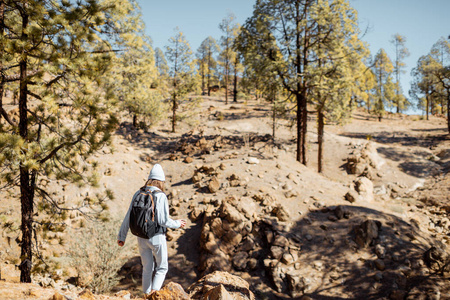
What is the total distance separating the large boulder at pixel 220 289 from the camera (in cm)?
308

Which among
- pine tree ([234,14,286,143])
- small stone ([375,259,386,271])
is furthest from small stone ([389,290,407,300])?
pine tree ([234,14,286,143])

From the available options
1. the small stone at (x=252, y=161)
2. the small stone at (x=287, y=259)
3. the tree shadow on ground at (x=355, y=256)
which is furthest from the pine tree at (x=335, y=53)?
the small stone at (x=287, y=259)

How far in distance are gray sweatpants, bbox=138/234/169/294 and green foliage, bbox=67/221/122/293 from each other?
2849mm

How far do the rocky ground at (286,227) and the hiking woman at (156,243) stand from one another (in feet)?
2.17

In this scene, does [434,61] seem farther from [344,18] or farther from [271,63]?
[271,63]

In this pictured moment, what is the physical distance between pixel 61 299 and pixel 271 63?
38.7 feet

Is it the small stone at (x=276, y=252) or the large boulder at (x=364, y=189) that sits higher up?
the large boulder at (x=364, y=189)

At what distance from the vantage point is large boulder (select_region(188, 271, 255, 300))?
10.1 feet

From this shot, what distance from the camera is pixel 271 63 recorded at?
12055mm

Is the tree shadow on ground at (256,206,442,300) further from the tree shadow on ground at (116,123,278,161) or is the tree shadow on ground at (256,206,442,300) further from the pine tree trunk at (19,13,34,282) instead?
the tree shadow on ground at (116,123,278,161)

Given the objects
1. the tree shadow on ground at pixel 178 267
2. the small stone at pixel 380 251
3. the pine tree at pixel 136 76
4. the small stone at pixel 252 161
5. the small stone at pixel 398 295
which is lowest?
the tree shadow on ground at pixel 178 267

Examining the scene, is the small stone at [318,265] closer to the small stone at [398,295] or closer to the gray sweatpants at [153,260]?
the small stone at [398,295]

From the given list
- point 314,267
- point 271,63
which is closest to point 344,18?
point 271,63

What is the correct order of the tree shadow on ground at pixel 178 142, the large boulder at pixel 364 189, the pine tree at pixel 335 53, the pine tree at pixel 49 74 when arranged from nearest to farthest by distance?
1. the pine tree at pixel 49 74
2. the large boulder at pixel 364 189
3. the pine tree at pixel 335 53
4. the tree shadow on ground at pixel 178 142
